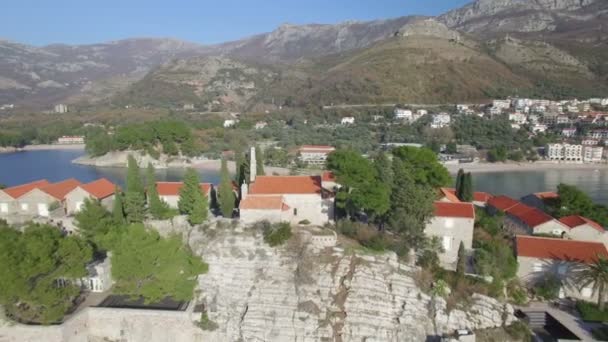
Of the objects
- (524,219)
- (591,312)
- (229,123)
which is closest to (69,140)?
(229,123)

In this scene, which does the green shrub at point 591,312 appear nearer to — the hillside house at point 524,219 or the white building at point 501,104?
the hillside house at point 524,219

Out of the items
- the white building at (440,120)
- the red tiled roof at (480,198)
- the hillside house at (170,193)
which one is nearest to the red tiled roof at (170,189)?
the hillside house at (170,193)

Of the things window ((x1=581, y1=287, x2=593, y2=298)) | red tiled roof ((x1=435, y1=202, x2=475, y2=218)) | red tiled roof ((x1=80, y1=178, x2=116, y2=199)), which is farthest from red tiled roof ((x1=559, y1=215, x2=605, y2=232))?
red tiled roof ((x1=80, y1=178, x2=116, y2=199))

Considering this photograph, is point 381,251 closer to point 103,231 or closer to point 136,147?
point 103,231

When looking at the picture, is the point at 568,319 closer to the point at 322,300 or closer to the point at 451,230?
the point at 451,230

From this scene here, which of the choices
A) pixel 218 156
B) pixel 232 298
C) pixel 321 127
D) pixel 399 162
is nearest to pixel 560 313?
pixel 399 162

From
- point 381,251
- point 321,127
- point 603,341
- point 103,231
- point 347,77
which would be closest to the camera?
point 603,341

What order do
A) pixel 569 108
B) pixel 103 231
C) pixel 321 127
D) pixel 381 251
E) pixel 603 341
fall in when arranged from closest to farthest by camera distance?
pixel 603 341 → pixel 381 251 → pixel 103 231 → pixel 321 127 → pixel 569 108
